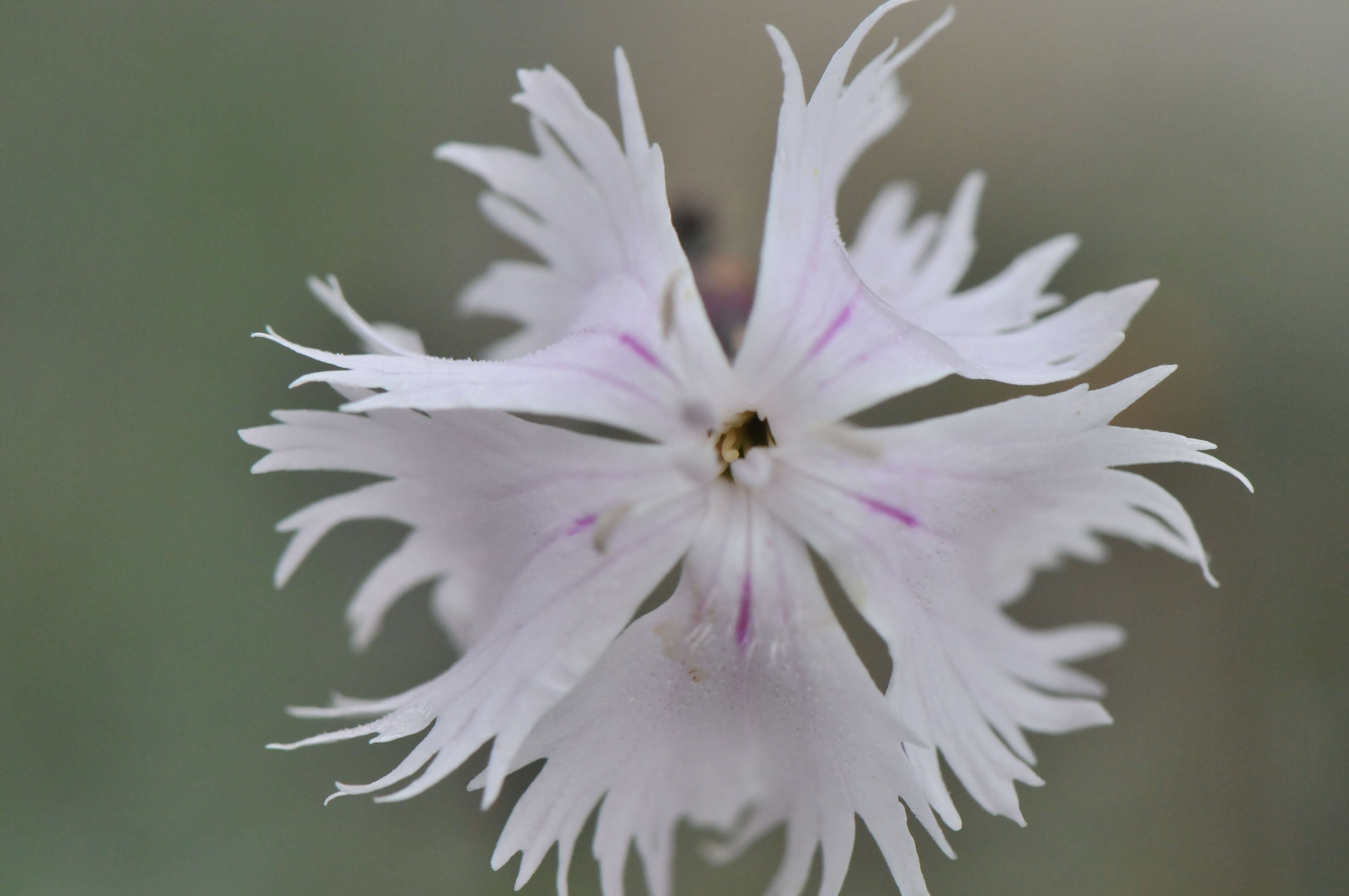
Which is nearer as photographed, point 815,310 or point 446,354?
point 815,310

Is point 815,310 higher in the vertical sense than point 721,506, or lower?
higher

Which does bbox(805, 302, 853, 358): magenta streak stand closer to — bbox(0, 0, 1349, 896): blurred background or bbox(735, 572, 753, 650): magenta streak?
bbox(735, 572, 753, 650): magenta streak

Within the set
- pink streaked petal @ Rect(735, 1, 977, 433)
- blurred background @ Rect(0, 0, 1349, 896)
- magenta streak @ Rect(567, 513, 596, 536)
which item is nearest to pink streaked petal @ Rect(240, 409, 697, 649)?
magenta streak @ Rect(567, 513, 596, 536)

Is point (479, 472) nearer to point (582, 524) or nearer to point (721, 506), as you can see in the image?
point (582, 524)


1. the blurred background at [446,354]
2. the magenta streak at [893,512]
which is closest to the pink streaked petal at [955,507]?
the magenta streak at [893,512]

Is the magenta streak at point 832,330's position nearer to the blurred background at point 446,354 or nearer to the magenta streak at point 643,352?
the magenta streak at point 643,352

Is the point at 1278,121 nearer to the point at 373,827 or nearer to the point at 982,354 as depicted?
the point at 982,354

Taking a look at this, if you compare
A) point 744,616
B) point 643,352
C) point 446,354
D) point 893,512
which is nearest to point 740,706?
point 744,616
